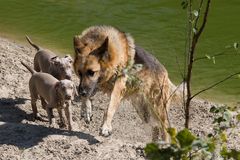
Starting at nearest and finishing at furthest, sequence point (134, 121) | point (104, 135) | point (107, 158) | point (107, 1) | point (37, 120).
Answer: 1. point (107, 158)
2. point (104, 135)
3. point (37, 120)
4. point (134, 121)
5. point (107, 1)

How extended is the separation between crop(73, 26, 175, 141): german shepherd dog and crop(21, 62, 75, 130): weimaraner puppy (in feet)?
0.97

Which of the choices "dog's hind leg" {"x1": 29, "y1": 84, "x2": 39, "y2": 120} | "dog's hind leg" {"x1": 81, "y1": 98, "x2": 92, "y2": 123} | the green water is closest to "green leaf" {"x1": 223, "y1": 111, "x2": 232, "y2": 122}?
"dog's hind leg" {"x1": 81, "y1": 98, "x2": 92, "y2": 123}

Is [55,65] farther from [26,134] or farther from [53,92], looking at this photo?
[26,134]

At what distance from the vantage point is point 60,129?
7652mm

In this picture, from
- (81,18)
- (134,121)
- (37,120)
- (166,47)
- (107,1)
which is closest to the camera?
(37,120)

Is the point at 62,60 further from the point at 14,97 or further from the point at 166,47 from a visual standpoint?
the point at 166,47

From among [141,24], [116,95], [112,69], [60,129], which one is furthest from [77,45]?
[141,24]

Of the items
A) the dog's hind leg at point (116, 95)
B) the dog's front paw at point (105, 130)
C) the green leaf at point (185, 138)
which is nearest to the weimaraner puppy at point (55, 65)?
the dog's hind leg at point (116, 95)

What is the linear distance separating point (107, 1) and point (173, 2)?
1723 millimetres

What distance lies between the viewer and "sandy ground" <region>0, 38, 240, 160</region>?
6680mm

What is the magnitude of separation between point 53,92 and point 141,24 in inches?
266

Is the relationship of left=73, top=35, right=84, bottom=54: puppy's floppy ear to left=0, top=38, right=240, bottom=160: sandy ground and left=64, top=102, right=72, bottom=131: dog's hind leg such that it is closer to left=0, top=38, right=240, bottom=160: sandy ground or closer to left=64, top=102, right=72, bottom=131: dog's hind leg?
left=64, top=102, right=72, bottom=131: dog's hind leg

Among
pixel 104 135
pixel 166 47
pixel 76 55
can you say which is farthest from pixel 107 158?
pixel 166 47

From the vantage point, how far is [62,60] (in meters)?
8.81
